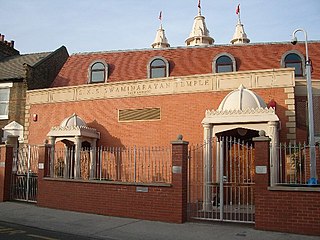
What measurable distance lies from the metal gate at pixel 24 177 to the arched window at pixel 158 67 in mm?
8799

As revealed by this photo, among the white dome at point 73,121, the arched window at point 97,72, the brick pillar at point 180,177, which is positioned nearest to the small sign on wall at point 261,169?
the brick pillar at point 180,177

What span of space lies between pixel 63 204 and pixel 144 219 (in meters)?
3.69

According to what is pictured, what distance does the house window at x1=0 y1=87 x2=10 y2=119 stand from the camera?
22828 mm

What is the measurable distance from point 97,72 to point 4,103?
646cm

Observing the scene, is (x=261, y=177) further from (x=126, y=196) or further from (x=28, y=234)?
(x=28, y=234)

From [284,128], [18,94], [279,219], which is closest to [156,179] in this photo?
[284,128]

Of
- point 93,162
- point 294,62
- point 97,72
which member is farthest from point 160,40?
point 93,162

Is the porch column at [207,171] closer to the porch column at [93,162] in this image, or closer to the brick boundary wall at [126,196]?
the brick boundary wall at [126,196]

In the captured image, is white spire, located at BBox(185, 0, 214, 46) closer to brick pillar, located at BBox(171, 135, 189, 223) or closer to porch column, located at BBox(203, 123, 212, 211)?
porch column, located at BBox(203, 123, 212, 211)

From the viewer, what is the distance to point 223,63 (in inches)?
814

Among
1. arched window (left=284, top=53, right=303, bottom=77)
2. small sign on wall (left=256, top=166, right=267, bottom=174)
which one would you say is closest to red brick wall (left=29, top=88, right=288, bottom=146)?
arched window (left=284, top=53, right=303, bottom=77)

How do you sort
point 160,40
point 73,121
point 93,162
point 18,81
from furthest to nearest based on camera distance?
A: point 160,40, point 18,81, point 73,121, point 93,162

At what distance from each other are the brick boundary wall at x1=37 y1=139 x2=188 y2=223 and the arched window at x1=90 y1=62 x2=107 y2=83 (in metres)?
9.91

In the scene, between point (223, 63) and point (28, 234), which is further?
point (223, 63)
